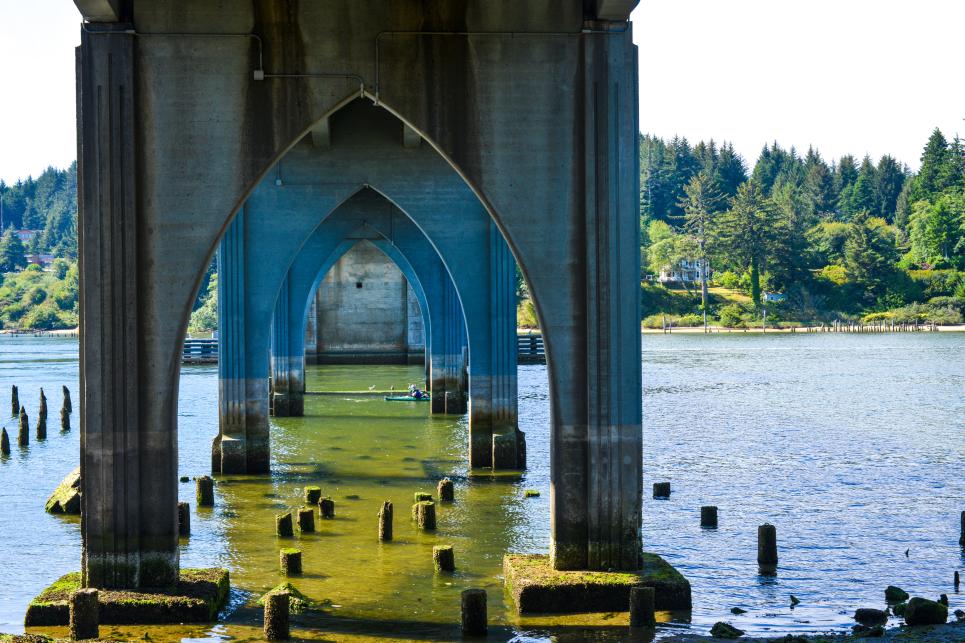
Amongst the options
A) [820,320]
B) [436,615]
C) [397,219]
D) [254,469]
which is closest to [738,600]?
[436,615]

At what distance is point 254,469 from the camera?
27625 millimetres

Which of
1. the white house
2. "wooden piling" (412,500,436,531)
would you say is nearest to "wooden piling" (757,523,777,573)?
"wooden piling" (412,500,436,531)

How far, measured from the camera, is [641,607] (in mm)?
13781

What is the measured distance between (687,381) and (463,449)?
100 feet

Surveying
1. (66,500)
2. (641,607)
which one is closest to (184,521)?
(66,500)

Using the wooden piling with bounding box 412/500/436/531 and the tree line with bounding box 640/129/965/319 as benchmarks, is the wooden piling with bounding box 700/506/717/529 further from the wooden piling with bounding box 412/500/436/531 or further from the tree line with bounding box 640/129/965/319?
the tree line with bounding box 640/129/965/319

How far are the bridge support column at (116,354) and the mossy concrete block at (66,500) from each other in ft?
30.6

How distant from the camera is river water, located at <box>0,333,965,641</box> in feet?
51.1

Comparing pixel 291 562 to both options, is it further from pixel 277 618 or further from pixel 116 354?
pixel 116 354

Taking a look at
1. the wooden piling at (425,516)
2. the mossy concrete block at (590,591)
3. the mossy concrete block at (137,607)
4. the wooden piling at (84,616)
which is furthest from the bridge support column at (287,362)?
the wooden piling at (84,616)

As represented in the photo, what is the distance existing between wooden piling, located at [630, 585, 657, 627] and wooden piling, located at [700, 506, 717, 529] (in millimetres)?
8072

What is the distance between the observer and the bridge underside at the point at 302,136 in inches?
552

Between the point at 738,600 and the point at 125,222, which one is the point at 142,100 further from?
the point at 738,600

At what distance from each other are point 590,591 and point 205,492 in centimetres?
1111
